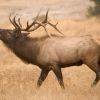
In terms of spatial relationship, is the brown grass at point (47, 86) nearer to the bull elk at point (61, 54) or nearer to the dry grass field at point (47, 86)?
the dry grass field at point (47, 86)

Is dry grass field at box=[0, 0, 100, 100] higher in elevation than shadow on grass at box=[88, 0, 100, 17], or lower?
higher

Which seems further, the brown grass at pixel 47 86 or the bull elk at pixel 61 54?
the bull elk at pixel 61 54

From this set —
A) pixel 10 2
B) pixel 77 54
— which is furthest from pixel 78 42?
pixel 10 2

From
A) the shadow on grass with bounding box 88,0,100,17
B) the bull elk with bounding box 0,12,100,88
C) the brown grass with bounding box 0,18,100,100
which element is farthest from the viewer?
the shadow on grass with bounding box 88,0,100,17

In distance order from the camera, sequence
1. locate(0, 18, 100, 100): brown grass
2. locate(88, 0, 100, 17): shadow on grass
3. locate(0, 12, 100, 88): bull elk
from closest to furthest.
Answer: locate(0, 18, 100, 100): brown grass → locate(0, 12, 100, 88): bull elk → locate(88, 0, 100, 17): shadow on grass

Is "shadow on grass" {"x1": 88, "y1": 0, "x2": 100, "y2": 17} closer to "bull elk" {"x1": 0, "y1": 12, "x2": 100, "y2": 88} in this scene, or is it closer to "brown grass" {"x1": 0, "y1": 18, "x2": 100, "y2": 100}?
"brown grass" {"x1": 0, "y1": 18, "x2": 100, "y2": 100}

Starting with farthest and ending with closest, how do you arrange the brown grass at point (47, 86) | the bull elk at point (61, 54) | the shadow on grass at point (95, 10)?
the shadow on grass at point (95, 10), the bull elk at point (61, 54), the brown grass at point (47, 86)

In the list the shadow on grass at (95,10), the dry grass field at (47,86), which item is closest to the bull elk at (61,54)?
the dry grass field at (47,86)

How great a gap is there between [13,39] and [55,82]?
1.64m

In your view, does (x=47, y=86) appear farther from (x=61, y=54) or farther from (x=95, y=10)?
(x=95, y=10)

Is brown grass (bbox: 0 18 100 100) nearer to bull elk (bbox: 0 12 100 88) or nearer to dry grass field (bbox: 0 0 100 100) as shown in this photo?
dry grass field (bbox: 0 0 100 100)

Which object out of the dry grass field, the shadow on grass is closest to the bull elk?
the dry grass field

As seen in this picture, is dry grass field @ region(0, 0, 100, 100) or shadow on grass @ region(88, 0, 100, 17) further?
shadow on grass @ region(88, 0, 100, 17)

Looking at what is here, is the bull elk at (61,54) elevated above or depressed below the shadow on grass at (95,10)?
above
